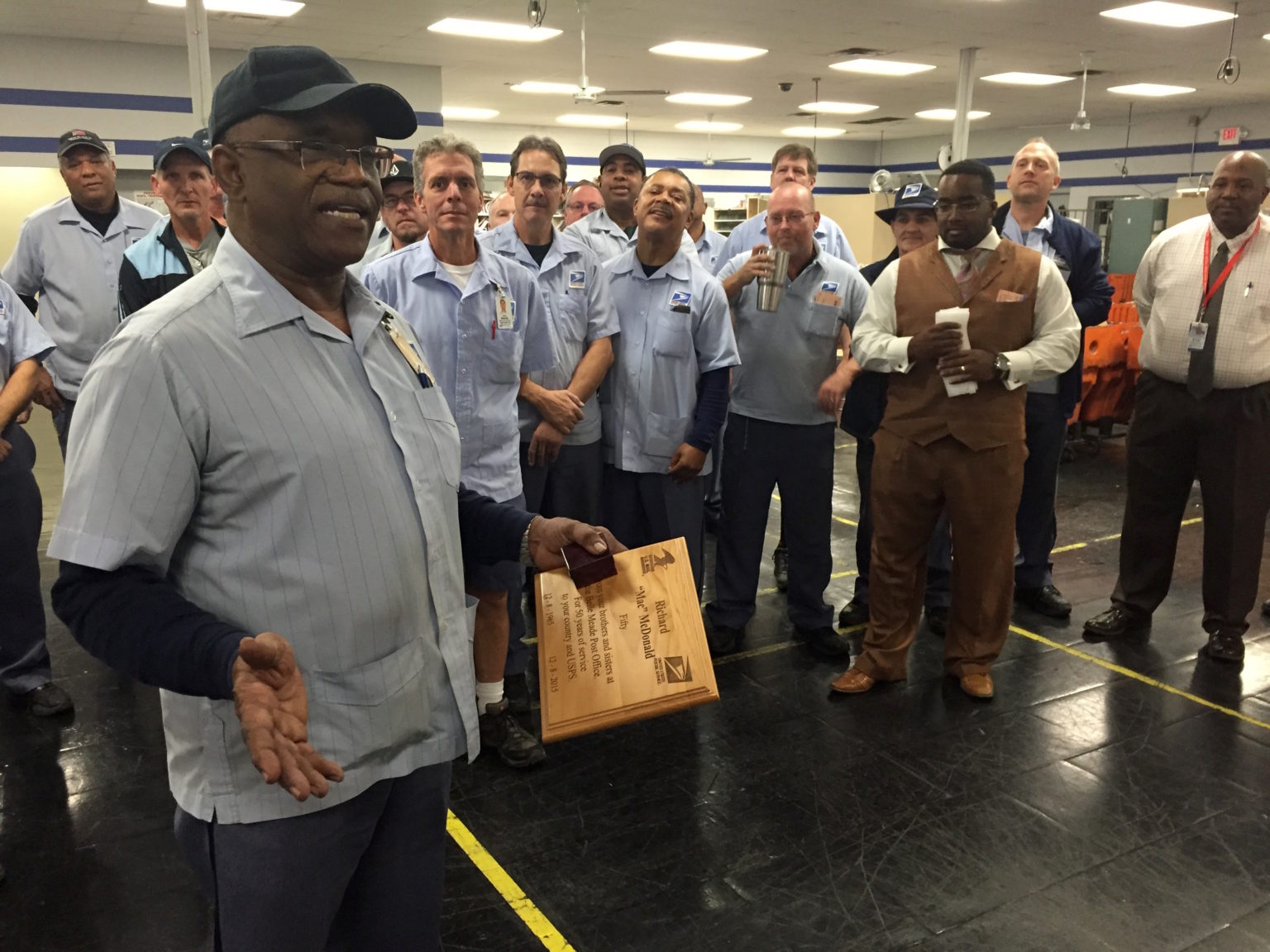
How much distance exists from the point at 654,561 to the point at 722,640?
2329 mm

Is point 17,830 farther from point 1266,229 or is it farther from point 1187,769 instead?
point 1266,229

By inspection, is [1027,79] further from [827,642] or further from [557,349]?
[557,349]

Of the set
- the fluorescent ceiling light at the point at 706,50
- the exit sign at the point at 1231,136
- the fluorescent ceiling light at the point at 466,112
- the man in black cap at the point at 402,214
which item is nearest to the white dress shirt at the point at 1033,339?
the man in black cap at the point at 402,214

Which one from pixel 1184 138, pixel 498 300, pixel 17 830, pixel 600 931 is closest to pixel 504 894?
pixel 600 931

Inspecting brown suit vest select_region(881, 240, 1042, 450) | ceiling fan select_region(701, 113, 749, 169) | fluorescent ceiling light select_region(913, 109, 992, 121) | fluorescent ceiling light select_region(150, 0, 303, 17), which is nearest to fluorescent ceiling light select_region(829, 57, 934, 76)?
fluorescent ceiling light select_region(913, 109, 992, 121)

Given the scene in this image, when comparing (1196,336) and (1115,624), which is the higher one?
(1196,336)

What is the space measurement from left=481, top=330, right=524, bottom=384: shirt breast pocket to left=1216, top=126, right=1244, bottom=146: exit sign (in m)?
15.9

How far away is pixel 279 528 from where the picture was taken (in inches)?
48.7

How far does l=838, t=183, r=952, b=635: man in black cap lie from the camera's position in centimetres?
382

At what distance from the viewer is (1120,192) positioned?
1720cm

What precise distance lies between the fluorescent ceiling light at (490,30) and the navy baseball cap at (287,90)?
827 centimetres

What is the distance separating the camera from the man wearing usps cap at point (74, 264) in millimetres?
4176

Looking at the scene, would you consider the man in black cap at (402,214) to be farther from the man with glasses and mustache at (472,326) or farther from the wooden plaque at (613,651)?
the wooden plaque at (613,651)

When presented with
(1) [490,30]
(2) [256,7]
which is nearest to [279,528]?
(2) [256,7]
